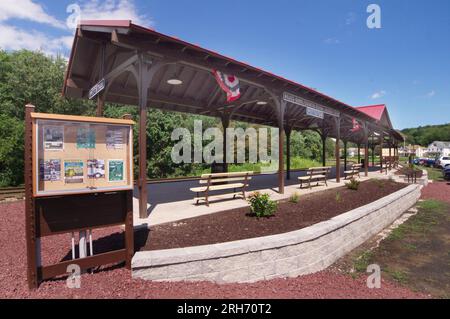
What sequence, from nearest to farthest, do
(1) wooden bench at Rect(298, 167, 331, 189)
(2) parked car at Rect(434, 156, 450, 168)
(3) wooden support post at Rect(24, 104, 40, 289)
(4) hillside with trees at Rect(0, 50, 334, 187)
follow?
(3) wooden support post at Rect(24, 104, 40, 289) → (1) wooden bench at Rect(298, 167, 331, 189) → (4) hillside with trees at Rect(0, 50, 334, 187) → (2) parked car at Rect(434, 156, 450, 168)

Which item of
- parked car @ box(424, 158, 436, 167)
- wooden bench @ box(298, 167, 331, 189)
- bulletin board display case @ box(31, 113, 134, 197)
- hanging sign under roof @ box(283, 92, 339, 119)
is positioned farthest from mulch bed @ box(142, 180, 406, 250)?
parked car @ box(424, 158, 436, 167)

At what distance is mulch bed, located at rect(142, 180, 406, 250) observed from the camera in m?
4.12

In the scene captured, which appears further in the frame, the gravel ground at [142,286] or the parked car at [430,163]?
the parked car at [430,163]

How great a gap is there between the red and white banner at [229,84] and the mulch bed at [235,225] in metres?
3.10

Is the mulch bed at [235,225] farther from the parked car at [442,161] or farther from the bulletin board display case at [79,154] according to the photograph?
the parked car at [442,161]

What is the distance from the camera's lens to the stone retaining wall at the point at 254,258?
10.6 ft

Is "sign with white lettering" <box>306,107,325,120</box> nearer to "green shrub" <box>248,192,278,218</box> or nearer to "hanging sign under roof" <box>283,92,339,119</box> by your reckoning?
"hanging sign under roof" <box>283,92,339,119</box>

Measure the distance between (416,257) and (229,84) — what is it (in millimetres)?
5906

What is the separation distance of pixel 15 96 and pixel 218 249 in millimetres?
21338

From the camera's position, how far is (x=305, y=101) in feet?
33.7

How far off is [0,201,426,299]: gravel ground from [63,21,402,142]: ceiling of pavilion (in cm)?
400

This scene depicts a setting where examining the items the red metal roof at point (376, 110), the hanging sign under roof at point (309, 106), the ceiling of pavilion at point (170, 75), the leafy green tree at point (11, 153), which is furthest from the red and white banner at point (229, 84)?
the red metal roof at point (376, 110)
